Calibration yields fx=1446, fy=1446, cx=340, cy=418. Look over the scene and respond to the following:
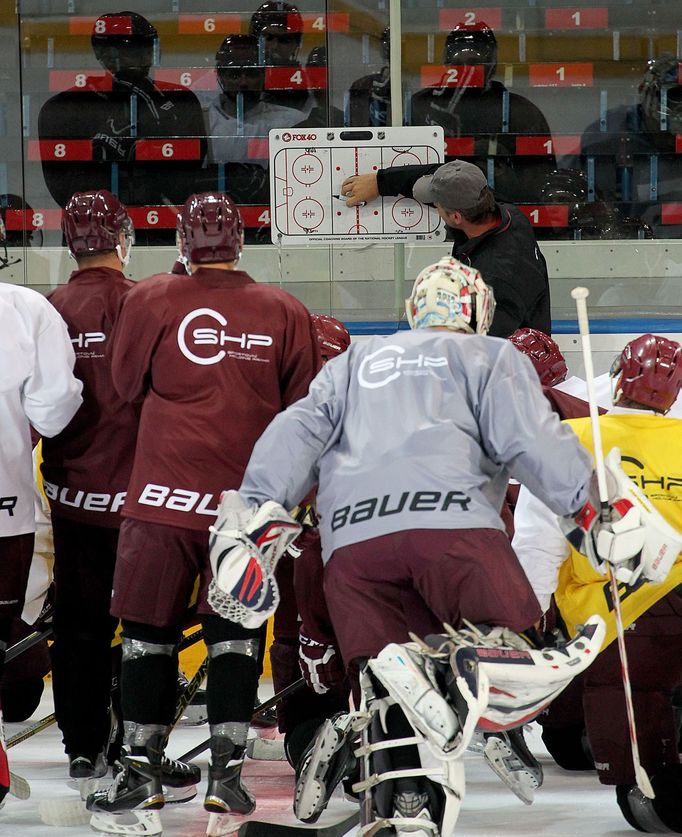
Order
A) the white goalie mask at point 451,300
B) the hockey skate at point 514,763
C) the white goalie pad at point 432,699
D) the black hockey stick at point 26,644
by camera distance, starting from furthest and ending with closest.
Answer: the black hockey stick at point 26,644
the hockey skate at point 514,763
the white goalie mask at point 451,300
the white goalie pad at point 432,699

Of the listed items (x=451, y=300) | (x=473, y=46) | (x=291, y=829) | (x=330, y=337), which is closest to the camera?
(x=451, y=300)

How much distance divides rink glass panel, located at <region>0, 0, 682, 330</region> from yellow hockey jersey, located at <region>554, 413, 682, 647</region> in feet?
7.47

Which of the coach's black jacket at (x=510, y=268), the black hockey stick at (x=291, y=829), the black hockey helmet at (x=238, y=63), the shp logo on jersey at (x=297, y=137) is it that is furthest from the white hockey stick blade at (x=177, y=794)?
the black hockey helmet at (x=238, y=63)

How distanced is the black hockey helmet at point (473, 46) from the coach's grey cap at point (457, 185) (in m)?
1.39

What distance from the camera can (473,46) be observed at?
5.64m

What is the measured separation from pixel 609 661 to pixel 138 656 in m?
0.98

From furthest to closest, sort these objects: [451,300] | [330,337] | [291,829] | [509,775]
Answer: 1. [330,337]
2. [291,829]
3. [509,775]
4. [451,300]

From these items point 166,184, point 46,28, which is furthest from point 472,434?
point 46,28

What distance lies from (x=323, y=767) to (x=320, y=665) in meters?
0.26

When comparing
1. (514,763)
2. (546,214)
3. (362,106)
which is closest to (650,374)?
(514,763)

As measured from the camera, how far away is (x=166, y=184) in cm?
561

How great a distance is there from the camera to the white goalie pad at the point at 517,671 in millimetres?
2309

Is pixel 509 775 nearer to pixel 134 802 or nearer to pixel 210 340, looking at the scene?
pixel 134 802

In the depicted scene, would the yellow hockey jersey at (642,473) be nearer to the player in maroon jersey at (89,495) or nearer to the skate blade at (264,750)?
the player in maroon jersey at (89,495)
